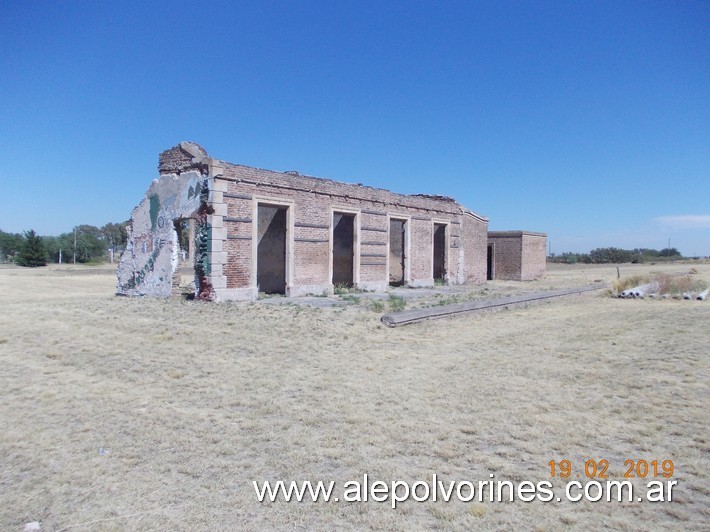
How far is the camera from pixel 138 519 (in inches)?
115

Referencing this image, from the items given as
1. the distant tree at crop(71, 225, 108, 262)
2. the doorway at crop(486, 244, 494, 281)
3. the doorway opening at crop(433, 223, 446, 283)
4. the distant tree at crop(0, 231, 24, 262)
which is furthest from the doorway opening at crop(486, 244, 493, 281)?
the distant tree at crop(0, 231, 24, 262)

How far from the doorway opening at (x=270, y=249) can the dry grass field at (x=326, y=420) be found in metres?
8.67

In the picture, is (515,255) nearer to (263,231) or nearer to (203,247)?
(263,231)

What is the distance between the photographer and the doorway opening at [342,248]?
63.6ft

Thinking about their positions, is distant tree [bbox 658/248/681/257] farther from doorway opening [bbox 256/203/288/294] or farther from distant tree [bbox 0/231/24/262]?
distant tree [bbox 0/231/24/262]

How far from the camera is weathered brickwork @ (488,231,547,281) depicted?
27.3 m

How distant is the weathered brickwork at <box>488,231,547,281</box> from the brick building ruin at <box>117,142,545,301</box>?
7.64 meters

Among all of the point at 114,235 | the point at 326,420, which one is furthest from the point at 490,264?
the point at 114,235

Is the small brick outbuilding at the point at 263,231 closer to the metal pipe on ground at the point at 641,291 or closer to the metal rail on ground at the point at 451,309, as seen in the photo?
the metal rail on ground at the point at 451,309

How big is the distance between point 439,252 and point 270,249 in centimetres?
933

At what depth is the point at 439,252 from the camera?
23.5 m

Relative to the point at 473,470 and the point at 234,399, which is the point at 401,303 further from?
the point at 473,470

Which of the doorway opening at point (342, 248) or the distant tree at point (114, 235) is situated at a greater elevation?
the distant tree at point (114, 235)

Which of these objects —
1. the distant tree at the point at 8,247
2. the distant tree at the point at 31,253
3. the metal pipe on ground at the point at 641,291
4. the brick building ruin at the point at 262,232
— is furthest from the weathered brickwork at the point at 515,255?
the distant tree at the point at 8,247
